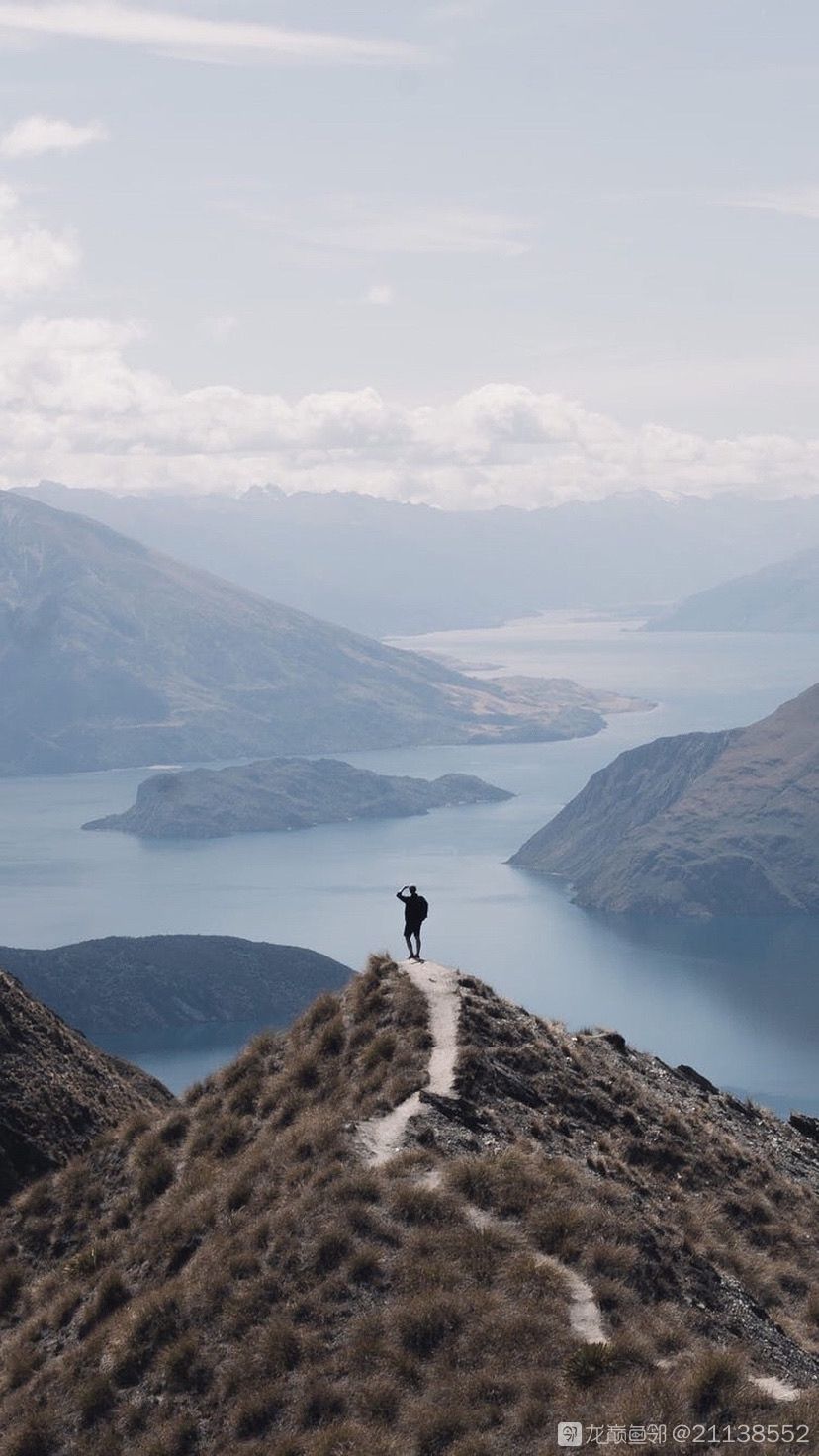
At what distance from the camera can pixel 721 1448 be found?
17750 mm

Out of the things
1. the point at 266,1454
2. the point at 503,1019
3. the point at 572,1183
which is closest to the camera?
the point at 266,1454

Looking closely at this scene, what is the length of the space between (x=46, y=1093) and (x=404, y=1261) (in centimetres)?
1306

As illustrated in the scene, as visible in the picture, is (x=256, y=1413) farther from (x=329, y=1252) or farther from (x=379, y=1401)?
(x=329, y=1252)

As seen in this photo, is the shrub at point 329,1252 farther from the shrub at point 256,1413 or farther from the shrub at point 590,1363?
the shrub at point 590,1363

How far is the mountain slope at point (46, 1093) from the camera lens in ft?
102

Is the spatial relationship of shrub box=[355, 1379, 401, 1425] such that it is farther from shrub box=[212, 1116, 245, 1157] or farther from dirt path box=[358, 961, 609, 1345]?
shrub box=[212, 1116, 245, 1157]

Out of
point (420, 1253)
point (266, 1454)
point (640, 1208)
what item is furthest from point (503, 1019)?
point (266, 1454)

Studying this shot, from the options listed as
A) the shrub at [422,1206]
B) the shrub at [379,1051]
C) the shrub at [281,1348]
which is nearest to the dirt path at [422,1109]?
the shrub at [422,1206]

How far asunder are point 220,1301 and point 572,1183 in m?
5.58

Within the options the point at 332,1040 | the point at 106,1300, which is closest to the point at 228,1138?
the point at 332,1040

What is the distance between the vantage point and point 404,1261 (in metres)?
22.2

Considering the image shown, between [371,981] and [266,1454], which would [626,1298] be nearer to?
[266,1454]

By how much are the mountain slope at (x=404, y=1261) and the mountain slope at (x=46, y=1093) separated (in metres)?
1.43

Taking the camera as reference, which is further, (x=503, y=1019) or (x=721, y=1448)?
(x=503, y=1019)
